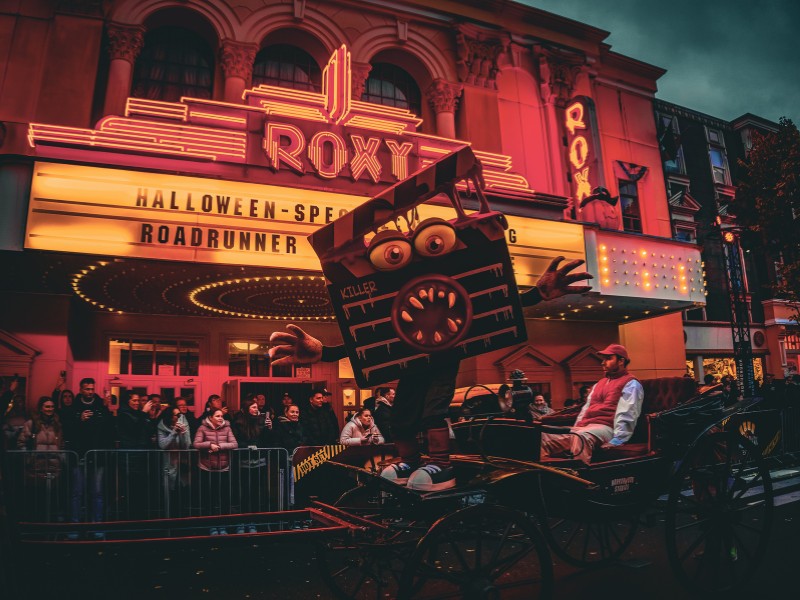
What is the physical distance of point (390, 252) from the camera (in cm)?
375

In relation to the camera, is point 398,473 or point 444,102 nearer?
point 398,473

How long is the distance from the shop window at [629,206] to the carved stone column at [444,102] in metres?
6.12

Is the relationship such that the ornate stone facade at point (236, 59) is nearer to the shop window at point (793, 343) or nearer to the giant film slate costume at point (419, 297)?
the giant film slate costume at point (419, 297)

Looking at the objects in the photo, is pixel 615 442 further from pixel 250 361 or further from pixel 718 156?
pixel 718 156

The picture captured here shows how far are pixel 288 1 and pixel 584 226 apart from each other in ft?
31.2

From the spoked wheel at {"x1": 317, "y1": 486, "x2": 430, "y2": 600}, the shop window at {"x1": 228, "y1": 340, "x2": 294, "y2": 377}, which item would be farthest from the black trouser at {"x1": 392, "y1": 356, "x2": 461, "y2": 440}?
the shop window at {"x1": 228, "y1": 340, "x2": 294, "y2": 377}

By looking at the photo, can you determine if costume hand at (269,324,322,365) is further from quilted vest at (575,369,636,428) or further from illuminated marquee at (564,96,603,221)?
illuminated marquee at (564,96,603,221)

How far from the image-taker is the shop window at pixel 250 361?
44.0 feet

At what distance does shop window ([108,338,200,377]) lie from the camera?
12.4m

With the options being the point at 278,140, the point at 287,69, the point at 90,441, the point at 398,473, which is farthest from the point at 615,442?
the point at 287,69

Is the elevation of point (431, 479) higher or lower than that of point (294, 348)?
lower

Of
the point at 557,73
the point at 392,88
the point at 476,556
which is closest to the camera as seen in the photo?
the point at 476,556

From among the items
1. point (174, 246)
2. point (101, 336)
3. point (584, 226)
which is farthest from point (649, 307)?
point (101, 336)

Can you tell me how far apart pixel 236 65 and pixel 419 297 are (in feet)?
38.3
